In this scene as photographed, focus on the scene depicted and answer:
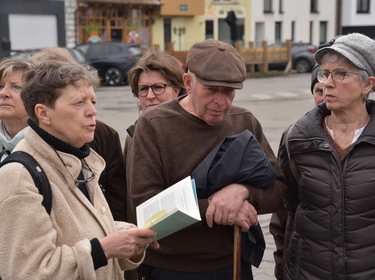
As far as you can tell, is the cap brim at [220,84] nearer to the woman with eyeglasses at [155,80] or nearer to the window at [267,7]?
the woman with eyeglasses at [155,80]

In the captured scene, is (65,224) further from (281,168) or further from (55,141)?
(281,168)

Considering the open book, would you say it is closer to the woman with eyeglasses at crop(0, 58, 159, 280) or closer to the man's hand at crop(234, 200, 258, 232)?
the woman with eyeglasses at crop(0, 58, 159, 280)

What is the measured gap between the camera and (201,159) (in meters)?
3.07

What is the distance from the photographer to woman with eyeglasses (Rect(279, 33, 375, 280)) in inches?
115

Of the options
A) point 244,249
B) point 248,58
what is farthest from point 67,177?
point 248,58

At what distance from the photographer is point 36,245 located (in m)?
2.42

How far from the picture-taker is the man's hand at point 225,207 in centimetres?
285

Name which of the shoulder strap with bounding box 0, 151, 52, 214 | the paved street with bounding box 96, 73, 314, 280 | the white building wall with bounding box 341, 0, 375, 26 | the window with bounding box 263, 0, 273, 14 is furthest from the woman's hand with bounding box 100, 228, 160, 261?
the white building wall with bounding box 341, 0, 375, 26

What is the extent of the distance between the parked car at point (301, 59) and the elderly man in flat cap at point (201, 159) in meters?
30.0

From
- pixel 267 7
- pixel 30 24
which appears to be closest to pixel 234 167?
pixel 30 24

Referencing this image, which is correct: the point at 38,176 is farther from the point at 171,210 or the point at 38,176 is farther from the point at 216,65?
the point at 216,65

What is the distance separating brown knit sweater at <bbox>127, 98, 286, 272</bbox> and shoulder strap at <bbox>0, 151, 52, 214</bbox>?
22.5 inches

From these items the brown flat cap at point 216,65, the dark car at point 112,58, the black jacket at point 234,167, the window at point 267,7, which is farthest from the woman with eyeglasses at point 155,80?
the window at point 267,7

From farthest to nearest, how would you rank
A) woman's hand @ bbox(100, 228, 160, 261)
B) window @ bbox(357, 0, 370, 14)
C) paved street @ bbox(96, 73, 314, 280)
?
window @ bbox(357, 0, 370, 14)
paved street @ bbox(96, 73, 314, 280)
woman's hand @ bbox(100, 228, 160, 261)
